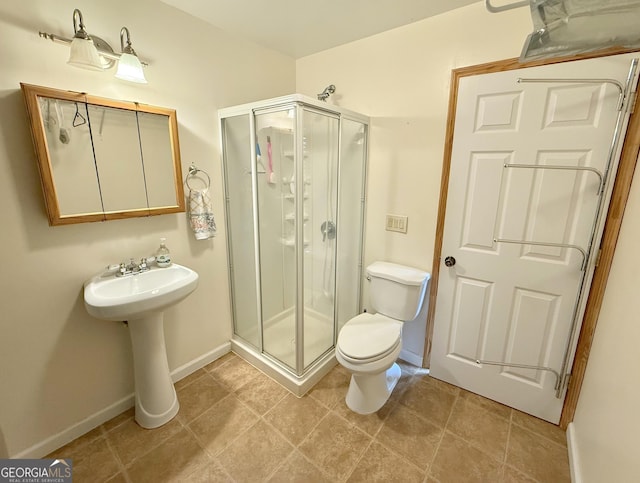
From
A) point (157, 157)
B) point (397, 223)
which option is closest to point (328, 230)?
point (397, 223)

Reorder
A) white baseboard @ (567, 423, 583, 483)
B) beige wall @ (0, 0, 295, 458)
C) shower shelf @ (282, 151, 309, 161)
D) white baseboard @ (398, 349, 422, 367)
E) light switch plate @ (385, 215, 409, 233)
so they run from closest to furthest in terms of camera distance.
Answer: beige wall @ (0, 0, 295, 458)
white baseboard @ (567, 423, 583, 483)
shower shelf @ (282, 151, 309, 161)
light switch plate @ (385, 215, 409, 233)
white baseboard @ (398, 349, 422, 367)

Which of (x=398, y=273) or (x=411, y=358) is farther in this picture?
(x=411, y=358)

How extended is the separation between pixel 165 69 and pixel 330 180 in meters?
1.16

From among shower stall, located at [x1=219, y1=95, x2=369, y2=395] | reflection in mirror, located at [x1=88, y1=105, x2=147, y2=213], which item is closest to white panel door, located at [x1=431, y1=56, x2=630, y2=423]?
shower stall, located at [x1=219, y1=95, x2=369, y2=395]

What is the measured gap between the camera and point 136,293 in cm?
145

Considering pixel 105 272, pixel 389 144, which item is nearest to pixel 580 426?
pixel 389 144

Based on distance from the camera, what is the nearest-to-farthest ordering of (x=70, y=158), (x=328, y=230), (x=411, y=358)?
(x=70, y=158) → (x=328, y=230) → (x=411, y=358)

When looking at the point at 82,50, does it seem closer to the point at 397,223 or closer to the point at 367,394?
the point at 397,223

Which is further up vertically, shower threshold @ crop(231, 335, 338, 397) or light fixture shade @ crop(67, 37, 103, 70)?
light fixture shade @ crop(67, 37, 103, 70)

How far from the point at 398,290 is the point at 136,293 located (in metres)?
1.53

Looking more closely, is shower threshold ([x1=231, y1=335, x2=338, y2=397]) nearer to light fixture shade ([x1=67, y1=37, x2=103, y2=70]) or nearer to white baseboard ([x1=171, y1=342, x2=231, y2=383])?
white baseboard ([x1=171, y1=342, x2=231, y2=383])

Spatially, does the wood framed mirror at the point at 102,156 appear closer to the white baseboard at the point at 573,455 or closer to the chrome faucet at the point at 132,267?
the chrome faucet at the point at 132,267

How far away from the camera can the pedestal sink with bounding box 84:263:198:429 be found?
1.35 meters

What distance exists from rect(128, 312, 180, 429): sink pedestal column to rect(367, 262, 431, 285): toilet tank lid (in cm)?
136
